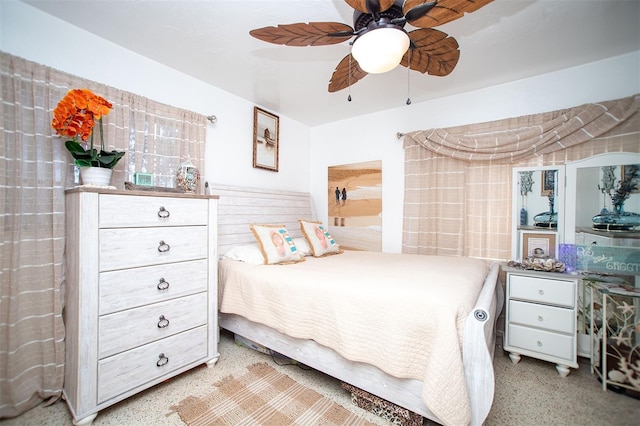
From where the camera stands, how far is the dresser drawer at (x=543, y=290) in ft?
6.26

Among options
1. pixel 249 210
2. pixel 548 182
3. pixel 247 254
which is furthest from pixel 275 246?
pixel 548 182

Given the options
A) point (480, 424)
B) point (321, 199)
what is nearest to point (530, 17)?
point (480, 424)

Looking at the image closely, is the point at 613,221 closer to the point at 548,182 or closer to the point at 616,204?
the point at 616,204

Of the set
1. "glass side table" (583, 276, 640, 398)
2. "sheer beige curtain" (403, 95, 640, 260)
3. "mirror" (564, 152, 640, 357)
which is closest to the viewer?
"glass side table" (583, 276, 640, 398)

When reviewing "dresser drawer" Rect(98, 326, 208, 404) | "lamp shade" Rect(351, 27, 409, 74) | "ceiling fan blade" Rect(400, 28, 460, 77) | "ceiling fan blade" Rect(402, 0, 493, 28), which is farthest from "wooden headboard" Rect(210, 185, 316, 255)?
"ceiling fan blade" Rect(402, 0, 493, 28)

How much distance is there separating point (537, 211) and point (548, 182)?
0.84 ft

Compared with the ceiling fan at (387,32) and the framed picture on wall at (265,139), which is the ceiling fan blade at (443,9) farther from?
the framed picture on wall at (265,139)

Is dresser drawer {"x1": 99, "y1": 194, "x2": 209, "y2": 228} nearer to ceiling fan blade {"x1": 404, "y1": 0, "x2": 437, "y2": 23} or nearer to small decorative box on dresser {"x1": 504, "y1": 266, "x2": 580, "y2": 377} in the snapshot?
ceiling fan blade {"x1": 404, "y1": 0, "x2": 437, "y2": 23}

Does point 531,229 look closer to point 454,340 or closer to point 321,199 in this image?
point 454,340

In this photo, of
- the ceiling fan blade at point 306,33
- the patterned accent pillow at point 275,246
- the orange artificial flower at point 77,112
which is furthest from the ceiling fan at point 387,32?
the patterned accent pillow at point 275,246

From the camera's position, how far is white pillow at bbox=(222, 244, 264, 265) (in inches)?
91.2

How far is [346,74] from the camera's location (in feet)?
5.54

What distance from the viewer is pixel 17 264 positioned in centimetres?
159

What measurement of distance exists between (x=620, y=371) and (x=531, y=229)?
2.16 meters
